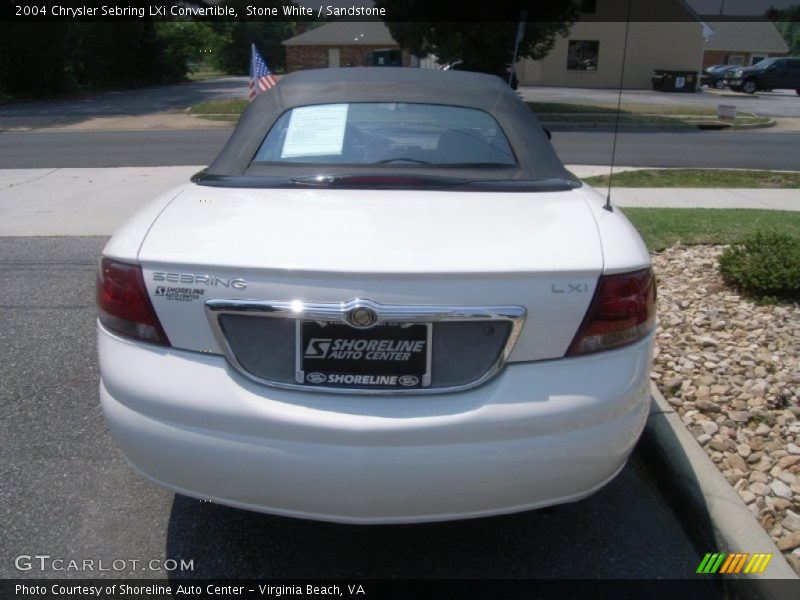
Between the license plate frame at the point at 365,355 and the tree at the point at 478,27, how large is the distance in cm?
2021

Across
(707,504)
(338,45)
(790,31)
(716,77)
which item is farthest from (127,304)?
(790,31)

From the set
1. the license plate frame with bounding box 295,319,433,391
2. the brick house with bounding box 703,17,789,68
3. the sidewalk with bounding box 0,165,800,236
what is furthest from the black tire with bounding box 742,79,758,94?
the license plate frame with bounding box 295,319,433,391

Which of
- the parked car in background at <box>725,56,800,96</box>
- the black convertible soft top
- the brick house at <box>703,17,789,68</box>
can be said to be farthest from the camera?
the brick house at <box>703,17,789,68</box>

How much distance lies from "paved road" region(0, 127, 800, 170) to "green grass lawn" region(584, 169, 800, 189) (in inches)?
62.3

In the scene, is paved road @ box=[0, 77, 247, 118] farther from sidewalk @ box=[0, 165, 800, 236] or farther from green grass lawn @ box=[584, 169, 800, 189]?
green grass lawn @ box=[584, 169, 800, 189]

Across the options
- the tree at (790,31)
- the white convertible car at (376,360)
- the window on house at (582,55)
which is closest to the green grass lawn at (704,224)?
the white convertible car at (376,360)

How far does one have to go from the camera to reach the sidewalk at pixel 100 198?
7.54 meters

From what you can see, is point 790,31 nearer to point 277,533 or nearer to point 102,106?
point 102,106

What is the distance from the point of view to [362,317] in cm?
201

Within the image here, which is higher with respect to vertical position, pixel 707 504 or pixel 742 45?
pixel 742 45

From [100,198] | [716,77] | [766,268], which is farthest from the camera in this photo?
[716,77]

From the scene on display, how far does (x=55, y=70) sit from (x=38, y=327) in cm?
3300

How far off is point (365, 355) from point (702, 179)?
9587 mm

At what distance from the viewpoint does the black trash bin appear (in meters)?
37.1
